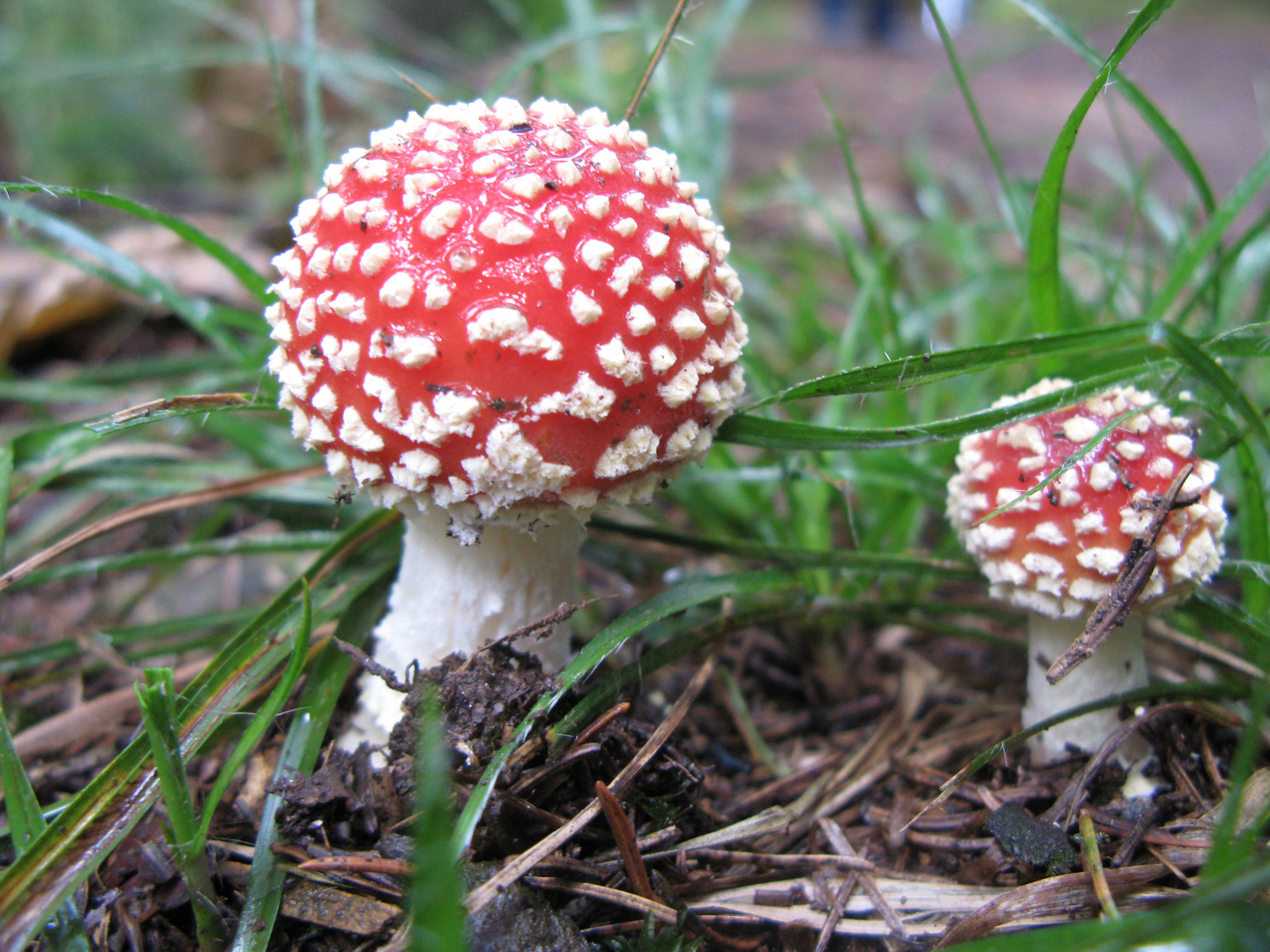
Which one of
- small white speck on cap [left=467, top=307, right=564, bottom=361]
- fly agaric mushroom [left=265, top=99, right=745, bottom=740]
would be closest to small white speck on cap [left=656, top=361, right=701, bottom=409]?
fly agaric mushroom [left=265, top=99, right=745, bottom=740]

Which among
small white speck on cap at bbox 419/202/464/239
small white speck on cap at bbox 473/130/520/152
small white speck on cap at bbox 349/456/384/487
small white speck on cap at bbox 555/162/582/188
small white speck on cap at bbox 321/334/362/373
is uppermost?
small white speck on cap at bbox 473/130/520/152

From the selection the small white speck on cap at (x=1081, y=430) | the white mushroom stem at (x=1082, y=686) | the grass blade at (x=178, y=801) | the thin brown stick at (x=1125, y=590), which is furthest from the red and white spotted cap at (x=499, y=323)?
the white mushroom stem at (x=1082, y=686)

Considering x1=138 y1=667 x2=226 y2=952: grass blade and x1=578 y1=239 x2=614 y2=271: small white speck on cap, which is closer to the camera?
x1=138 y1=667 x2=226 y2=952: grass blade

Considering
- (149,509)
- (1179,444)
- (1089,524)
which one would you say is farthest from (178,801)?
(1179,444)

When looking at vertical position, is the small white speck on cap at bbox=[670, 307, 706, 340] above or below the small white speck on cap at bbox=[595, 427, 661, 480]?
above

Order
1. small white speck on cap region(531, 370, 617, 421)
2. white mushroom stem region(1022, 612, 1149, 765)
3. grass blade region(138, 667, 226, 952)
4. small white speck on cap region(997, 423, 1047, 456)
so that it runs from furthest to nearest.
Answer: white mushroom stem region(1022, 612, 1149, 765) < small white speck on cap region(997, 423, 1047, 456) < small white speck on cap region(531, 370, 617, 421) < grass blade region(138, 667, 226, 952)

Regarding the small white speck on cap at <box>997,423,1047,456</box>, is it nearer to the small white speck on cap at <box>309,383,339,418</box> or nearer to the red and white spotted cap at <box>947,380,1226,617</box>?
the red and white spotted cap at <box>947,380,1226,617</box>

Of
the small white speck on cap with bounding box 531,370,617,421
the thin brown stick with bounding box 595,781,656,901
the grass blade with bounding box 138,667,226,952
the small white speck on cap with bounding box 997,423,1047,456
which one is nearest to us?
the grass blade with bounding box 138,667,226,952

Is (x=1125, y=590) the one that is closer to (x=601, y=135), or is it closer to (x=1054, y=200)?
(x=1054, y=200)
